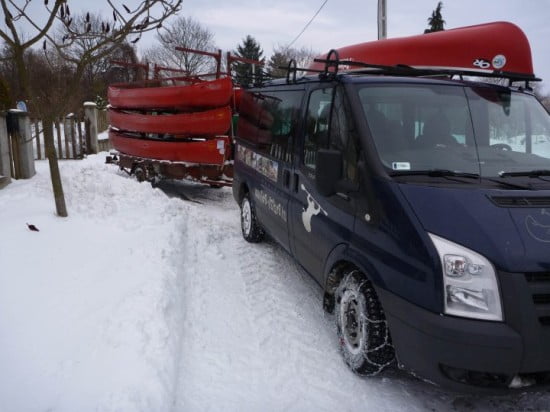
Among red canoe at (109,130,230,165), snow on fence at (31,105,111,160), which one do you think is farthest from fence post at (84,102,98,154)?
red canoe at (109,130,230,165)

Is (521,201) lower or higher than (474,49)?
lower

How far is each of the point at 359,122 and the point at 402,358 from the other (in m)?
1.69

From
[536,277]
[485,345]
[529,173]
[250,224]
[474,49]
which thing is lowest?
[250,224]

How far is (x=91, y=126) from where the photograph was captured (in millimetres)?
14438

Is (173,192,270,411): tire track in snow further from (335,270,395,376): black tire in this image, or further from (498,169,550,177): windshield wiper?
(498,169,550,177): windshield wiper

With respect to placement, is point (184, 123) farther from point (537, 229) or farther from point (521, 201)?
point (537, 229)

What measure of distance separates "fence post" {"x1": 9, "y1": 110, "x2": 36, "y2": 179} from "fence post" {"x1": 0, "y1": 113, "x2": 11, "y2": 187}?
14.3 inches

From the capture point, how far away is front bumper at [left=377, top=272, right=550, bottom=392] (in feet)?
7.80

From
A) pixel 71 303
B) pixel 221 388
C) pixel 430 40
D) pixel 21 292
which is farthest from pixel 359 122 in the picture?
pixel 430 40

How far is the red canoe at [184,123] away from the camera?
8.52 m

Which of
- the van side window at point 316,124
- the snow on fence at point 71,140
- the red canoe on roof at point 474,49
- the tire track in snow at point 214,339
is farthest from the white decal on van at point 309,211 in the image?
the snow on fence at point 71,140

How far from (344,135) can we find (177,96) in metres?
6.48

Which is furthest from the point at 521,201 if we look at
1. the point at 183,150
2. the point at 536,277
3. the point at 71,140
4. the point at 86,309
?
the point at 71,140

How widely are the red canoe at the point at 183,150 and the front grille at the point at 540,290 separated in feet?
22.3
